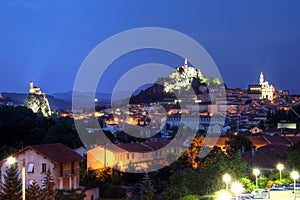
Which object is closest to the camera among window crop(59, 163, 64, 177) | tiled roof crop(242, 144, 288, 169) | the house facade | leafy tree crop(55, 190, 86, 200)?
leafy tree crop(55, 190, 86, 200)

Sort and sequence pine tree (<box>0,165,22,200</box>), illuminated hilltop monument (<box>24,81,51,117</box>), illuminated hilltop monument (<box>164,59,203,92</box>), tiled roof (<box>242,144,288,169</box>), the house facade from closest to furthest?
1. pine tree (<box>0,165,22,200</box>)
2. the house facade
3. tiled roof (<box>242,144,288,169</box>)
4. illuminated hilltop monument (<box>24,81,51,117</box>)
5. illuminated hilltop monument (<box>164,59,203,92</box>)

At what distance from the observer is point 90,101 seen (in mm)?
109438

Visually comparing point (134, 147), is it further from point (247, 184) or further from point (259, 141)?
point (247, 184)

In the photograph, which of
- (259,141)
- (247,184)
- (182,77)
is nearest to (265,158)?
(247,184)

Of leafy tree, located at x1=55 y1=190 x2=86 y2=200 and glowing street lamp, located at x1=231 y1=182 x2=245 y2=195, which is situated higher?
glowing street lamp, located at x1=231 y1=182 x2=245 y2=195

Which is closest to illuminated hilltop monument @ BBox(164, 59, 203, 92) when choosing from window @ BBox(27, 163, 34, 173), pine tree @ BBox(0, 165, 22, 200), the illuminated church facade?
the illuminated church facade

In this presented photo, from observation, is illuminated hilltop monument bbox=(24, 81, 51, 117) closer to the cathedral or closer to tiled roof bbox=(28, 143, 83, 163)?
the cathedral

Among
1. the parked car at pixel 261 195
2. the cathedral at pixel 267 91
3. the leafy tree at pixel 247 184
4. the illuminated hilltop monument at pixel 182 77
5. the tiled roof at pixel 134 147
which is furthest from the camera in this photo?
the cathedral at pixel 267 91

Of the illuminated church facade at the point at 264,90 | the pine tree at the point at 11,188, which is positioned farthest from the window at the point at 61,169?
the illuminated church facade at the point at 264,90

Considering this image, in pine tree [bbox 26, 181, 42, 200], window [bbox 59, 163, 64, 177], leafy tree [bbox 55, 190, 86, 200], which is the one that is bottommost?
leafy tree [bbox 55, 190, 86, 200]

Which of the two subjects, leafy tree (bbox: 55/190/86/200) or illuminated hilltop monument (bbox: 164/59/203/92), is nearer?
leafy tree (bbox: 55/190/86/200)

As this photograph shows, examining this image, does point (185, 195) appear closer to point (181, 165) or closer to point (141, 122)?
point (181, 165)

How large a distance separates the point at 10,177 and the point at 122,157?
41.9 ft

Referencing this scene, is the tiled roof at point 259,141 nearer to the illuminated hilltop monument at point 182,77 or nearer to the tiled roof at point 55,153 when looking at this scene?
the tiled roof at point 55,153
